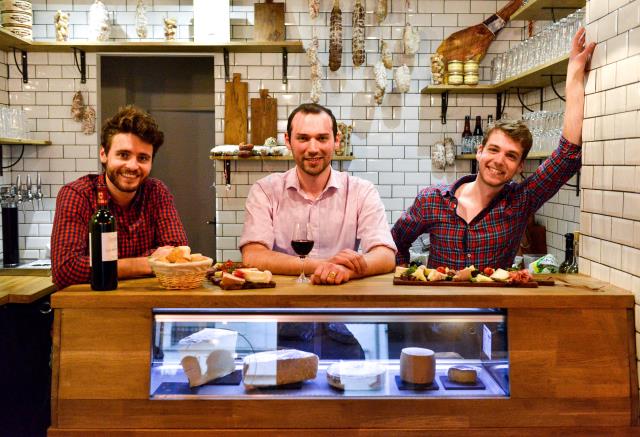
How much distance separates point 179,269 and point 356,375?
679mm

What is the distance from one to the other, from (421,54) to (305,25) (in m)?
0.95

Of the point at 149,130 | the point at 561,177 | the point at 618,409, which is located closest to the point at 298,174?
the point at 149,130

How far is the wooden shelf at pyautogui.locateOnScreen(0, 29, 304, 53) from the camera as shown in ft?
15.9

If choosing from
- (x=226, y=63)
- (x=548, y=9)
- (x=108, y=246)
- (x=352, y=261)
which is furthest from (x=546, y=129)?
(x=108, y=246)

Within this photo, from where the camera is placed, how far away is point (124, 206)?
109 inches

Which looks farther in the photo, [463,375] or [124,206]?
[124,206]

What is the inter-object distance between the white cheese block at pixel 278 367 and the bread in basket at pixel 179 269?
12.5 inches

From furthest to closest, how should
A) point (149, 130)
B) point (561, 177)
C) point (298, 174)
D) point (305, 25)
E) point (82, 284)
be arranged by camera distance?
point (305, 25)
point (298, 174)
point (561, 177)
point (149, 130)
point (82, 284)

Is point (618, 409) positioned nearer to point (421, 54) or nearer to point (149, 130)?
point (149, 130)

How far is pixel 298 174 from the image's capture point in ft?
10.2

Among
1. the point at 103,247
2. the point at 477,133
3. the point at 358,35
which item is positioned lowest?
the point at 103,247

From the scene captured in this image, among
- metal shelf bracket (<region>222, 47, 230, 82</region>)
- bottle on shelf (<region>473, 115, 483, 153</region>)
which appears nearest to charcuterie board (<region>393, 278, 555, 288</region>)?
bottle on shelf (<region>473, 115, 483, 153</region>)

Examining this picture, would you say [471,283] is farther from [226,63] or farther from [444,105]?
[226,63]

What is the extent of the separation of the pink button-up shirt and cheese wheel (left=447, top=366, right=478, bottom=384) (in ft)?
3.21
